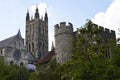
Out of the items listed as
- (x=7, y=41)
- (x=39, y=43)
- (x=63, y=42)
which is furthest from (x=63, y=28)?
(x=39, y=43)

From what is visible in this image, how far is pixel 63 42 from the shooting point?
3809 centimetres

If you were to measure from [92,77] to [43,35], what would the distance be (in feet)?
230

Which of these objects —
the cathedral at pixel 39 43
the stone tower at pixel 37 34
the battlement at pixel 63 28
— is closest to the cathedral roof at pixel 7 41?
A: the cathedral at pixel 39 43

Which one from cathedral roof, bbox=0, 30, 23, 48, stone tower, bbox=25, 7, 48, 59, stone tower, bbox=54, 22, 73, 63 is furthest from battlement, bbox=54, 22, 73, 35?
→ stone tower, bbox=25, 7, 48, 59

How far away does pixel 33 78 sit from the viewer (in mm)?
31203

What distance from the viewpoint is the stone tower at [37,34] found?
287 ft

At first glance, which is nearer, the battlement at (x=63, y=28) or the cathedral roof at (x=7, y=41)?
the battlement at (x=63, y=28)

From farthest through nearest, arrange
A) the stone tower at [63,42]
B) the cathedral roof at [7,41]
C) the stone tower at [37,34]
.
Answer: the stone tower at [37,34] < the cathedral roof at [7,41] < the stone tower at [63,42]

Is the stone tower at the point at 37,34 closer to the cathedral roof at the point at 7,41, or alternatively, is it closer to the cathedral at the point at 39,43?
the cathedral at the point at 39,43

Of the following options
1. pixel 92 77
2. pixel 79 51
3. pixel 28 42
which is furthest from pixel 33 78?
pixel 28 42

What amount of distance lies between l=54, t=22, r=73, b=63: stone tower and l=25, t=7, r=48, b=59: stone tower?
4687cm

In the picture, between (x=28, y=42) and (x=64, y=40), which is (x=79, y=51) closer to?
(x=64, y=40)

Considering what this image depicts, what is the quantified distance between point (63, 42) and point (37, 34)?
5169cm

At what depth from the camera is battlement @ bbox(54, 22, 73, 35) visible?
127 feet
